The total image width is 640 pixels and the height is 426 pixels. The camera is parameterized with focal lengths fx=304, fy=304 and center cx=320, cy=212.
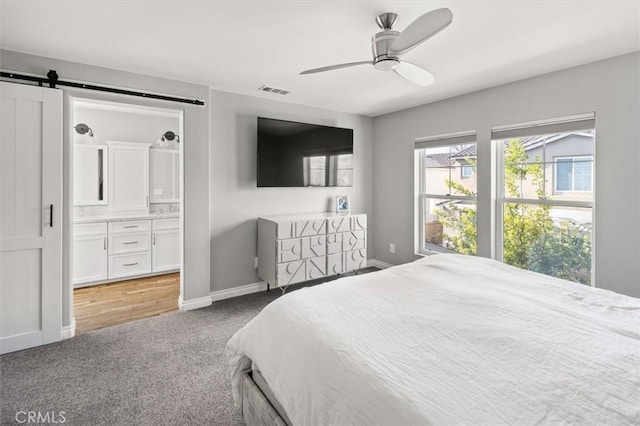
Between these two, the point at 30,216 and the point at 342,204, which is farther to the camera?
the point at 342,204

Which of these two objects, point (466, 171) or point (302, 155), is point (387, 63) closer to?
point (302, 155)

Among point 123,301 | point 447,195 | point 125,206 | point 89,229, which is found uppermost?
point 447,195

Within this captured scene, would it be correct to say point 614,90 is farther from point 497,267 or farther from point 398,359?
point 398,359

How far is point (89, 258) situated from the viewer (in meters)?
3.92

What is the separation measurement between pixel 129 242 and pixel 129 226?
0.22m

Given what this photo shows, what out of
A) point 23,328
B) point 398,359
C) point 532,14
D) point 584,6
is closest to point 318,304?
point 398,359

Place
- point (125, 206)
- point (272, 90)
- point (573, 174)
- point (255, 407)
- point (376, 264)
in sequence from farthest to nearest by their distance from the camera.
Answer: point (376, 264)
point (125, 206)
point (272, 90)
point (573, 174)
point (255, 407)

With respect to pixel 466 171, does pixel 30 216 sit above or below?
below

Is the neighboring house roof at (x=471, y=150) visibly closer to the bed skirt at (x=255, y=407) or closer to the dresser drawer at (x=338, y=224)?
the dresser drawer at (x=338, y=224)

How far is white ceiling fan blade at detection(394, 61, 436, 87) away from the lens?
2076 mm

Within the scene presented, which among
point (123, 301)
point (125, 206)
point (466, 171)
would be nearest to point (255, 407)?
point (123, 301)

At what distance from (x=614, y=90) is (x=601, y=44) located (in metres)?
0.43

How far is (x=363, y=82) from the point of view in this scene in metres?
3.14

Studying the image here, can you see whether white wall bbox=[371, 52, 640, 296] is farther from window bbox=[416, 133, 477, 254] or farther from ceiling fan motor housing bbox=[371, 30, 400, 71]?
ceiling fan motor housing bbox=[371, 30, 400, 71]
